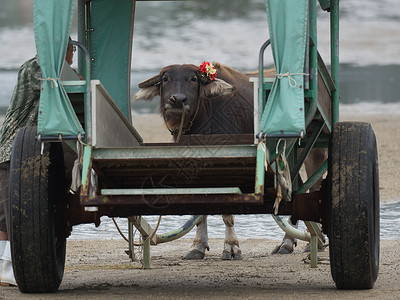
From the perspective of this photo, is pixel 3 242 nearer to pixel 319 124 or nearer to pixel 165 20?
pixel 319 124

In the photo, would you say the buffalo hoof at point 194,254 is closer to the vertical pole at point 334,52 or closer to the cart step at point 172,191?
the vertical pole at point 334,52

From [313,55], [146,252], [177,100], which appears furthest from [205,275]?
[313,55]

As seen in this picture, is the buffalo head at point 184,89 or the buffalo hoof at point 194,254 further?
the buffalo hoof at point 194,254

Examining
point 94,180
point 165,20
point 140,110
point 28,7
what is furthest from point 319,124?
point 28,7

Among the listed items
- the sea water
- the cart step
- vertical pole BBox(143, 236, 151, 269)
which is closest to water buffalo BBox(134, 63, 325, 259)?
vertical pole BBox(143, 236, 151, 269)

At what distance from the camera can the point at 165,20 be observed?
4406 centimetres

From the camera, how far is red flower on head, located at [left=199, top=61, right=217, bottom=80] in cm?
877

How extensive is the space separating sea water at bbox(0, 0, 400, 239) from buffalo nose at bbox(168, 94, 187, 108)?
1497 cm

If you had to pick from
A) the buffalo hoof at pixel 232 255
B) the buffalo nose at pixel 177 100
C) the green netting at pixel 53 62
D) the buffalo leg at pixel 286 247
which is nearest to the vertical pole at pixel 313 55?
the green netting at pixel 53 62

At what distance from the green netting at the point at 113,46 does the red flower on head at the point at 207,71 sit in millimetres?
757

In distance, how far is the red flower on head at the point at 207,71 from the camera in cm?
877

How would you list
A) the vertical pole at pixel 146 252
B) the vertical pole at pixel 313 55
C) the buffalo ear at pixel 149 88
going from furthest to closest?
1. the buffalo ear at pixel 149 88
2. the vertical pole at pixel 146 252
3. the vertical pole at pixel 313 55

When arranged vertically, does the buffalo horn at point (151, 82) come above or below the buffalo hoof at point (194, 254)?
above

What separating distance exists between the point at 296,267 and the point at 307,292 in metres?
2.05
